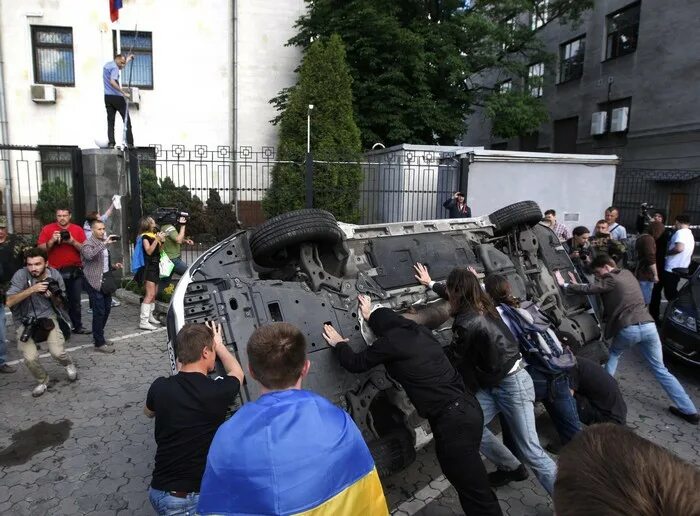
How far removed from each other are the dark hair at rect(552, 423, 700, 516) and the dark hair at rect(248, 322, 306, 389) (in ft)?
3.71

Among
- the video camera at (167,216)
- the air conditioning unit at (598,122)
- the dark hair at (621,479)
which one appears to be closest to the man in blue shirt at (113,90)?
the video camera at (167,216)

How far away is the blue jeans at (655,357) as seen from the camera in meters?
4.60

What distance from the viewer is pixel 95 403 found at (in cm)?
494

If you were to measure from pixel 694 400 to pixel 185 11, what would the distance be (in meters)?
16.6

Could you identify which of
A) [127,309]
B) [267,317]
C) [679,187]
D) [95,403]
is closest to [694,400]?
[267,317]

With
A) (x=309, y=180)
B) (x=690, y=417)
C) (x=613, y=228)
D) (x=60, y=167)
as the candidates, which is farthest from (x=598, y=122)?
(x=60, y=167)

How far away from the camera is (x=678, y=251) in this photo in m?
7.10

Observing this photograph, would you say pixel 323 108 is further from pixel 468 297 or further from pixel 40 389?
pixel 468 297

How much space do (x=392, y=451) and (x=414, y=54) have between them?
14.7 m

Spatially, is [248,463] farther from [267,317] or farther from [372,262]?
[372,262]

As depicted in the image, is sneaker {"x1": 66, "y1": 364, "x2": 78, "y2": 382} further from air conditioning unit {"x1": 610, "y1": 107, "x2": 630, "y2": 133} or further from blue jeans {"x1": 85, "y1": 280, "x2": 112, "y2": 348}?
air conditioning unit {"x1": 610, "y1": 107, "x2": 630, "y2": 133}

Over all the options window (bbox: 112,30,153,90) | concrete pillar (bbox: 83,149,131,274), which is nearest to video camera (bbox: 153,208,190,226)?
concrete pillar (bbox: 83,149,131,274)

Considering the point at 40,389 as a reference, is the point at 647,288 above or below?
above

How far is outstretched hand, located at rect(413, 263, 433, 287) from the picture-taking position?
4452 millimetres
